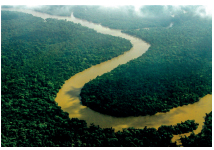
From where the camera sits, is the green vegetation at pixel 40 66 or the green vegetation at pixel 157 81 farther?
the green vegetation at pixel 157 81

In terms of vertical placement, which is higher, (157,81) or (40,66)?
(40,66)

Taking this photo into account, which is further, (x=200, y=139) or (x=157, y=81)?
(x=157, y=81)

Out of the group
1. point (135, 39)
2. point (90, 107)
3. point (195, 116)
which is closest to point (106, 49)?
point (135, 39)

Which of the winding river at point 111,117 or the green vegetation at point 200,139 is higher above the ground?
the winding river at point 111,117

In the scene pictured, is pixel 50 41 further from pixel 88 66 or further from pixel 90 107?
pixel 90 107

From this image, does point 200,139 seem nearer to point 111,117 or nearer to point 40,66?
point 111,117

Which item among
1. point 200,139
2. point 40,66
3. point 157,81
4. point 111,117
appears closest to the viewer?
point 200,139

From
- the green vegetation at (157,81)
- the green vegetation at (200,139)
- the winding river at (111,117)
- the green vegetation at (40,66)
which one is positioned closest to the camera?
the green vegetation at (200,139)

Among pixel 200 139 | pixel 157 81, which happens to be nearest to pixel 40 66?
pixel 157 81

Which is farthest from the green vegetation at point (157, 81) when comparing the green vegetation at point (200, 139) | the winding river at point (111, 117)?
the green vegetation at point (200, 139)

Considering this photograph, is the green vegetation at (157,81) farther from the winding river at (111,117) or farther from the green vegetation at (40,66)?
the green vegetation at (40,66)
